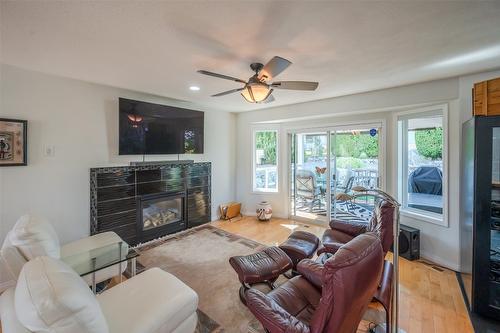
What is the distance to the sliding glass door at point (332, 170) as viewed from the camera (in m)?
4.04

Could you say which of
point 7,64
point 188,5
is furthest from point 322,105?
point 7,64

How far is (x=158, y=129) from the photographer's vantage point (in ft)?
12.5

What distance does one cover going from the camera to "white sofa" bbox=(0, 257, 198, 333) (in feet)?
3.15

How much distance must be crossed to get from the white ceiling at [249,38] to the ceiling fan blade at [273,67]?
0.79 feet

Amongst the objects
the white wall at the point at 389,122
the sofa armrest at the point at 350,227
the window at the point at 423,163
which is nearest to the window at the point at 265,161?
the white wall at the point at 389,122

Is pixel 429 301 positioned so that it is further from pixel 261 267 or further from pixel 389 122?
pixel 389 122

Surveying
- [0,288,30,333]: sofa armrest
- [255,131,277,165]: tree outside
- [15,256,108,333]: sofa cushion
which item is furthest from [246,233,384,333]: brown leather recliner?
[255,131,277,165]: tree outside

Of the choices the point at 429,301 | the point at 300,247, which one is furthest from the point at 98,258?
the point at 429,301

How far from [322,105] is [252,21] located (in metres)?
2.77

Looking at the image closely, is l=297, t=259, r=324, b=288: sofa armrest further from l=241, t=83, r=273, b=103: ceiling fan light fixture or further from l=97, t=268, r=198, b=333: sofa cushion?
l=241, t=83, r=273, b=103: ceiling fan light fixture

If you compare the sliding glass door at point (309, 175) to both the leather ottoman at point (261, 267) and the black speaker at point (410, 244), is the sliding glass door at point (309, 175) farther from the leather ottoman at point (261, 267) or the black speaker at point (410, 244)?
the leather ottoman at point (261, 267)

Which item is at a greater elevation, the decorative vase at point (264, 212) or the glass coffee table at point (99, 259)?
the glass coffee table at point (99, 259)

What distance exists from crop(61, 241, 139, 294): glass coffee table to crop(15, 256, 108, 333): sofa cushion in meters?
→ 0.95

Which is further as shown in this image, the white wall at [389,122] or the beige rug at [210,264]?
the white wall at [389,122]
